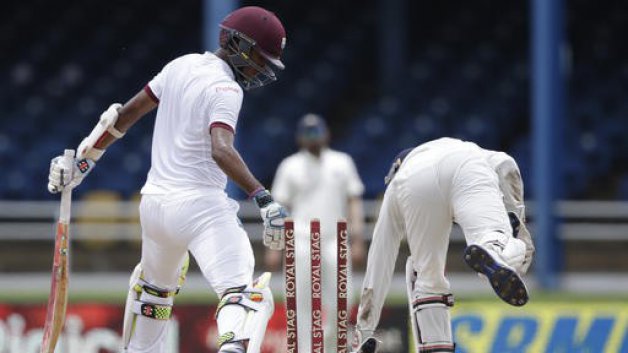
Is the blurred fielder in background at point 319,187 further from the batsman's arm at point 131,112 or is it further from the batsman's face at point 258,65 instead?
the batsman's face at point 258,65

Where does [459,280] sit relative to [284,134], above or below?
below

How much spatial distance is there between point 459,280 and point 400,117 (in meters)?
3.58

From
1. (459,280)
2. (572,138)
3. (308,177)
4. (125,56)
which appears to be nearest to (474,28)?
(572,138)

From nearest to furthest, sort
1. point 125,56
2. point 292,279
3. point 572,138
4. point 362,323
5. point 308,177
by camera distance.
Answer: point 292,279 < point 362,323 < point 308,177 < point 572,138 < point 125,56

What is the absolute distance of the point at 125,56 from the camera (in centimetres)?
1738

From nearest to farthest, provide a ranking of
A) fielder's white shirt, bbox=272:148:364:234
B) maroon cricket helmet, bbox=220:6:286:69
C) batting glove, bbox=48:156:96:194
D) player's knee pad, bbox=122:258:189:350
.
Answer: maroon cricket helmet, bbox=220:6:286:69 < player's knee pad, bbox=122:258:189:350 < batting glove, bbox=48:156:96:194 < fielder's white shirt, bbox=272:148:364:234

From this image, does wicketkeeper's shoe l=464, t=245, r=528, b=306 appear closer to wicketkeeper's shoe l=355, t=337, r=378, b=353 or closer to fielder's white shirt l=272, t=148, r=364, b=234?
wicketkeeper's shoe l=355, t=337, r=378, b=353

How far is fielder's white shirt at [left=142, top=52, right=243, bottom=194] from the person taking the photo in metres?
6.38

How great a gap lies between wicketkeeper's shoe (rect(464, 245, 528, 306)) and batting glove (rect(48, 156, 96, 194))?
2052 millimetres

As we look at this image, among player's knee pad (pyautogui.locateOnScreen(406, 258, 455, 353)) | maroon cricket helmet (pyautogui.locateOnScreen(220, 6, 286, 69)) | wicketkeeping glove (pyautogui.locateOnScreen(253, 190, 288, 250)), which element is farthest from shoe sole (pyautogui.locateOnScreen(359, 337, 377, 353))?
maroon cricket helmet (pyautogui.locateOnScreen(220, 6, 286, 69))

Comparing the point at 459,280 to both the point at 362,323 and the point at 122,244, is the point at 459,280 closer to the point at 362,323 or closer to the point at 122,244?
the point at 122,244

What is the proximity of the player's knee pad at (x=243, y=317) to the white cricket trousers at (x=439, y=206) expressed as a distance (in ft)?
2.46

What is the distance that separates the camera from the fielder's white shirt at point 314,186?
1030 cm

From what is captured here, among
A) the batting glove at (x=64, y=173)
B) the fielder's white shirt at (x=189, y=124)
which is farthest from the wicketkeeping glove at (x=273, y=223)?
the batting glove at (x=64, y=173)
